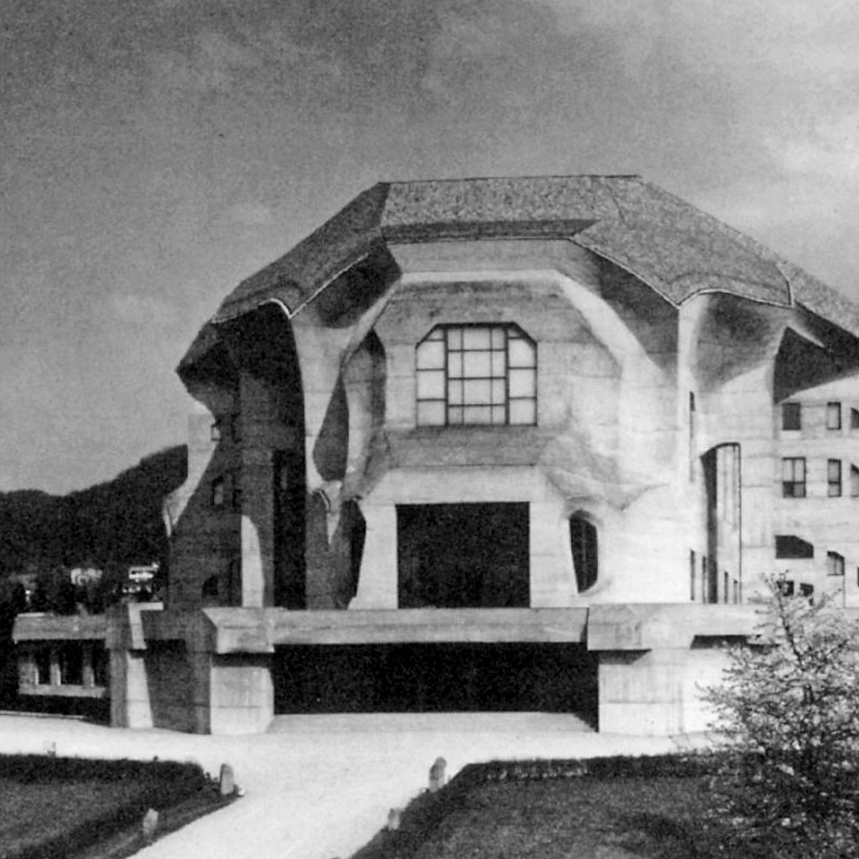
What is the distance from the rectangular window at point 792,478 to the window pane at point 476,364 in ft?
60.0

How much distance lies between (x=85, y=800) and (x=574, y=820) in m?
7.59

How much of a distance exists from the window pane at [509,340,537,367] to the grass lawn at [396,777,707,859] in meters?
16.9

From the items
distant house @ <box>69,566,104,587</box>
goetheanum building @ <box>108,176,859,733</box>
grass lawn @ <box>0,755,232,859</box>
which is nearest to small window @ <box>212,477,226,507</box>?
goetheanum building @ <box>108,176,859,733</box>

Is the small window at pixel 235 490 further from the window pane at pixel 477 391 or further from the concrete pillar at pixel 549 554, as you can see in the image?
the concrete pillar at pixel 549 554

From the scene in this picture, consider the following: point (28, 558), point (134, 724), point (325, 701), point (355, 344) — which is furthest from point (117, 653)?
point (28, 558)

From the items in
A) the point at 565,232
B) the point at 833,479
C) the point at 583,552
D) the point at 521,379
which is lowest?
the point at 583,552

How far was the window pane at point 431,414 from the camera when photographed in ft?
142

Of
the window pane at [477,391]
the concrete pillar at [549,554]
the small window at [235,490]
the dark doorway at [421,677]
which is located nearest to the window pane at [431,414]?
the window pane at [477,391]

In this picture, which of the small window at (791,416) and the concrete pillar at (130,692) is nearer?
the concrete pillar at (130,692)

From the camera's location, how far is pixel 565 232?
142 ft

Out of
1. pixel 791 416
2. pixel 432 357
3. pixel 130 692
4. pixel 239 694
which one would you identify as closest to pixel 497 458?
pixel 432 357

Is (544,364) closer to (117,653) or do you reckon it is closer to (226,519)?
(117,653)

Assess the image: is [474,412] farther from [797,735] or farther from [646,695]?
[797,735]

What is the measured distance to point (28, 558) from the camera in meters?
111
